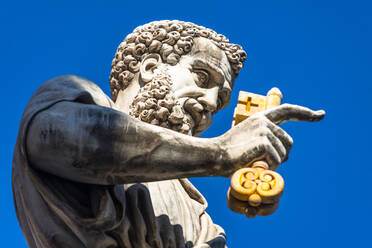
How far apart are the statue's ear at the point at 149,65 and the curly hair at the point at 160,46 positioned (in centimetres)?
5

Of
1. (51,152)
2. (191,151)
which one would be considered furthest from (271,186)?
(51,152)

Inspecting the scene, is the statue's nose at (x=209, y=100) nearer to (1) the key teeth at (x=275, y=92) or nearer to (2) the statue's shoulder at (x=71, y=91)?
(1) the key teeth at (x=275, y=92)

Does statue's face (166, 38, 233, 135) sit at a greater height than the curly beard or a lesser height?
greater

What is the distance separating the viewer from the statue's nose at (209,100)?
696cm

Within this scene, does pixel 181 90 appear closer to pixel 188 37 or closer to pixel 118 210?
pixel 188 37

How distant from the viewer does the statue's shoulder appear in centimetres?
538

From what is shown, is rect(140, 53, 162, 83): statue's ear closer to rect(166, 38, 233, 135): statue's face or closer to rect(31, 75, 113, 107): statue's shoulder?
rect(166, 38, 233, 135): statue's face

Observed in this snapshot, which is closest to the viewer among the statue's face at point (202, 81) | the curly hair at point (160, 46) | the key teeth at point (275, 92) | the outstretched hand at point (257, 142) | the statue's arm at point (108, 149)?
the statue's arm at point (108, 149)

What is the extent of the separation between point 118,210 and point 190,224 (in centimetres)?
104

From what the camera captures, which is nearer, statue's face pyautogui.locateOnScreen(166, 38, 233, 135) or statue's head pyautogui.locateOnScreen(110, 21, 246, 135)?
statue's head pyautogui.locateOnScreen(110, 21, 246, 135)

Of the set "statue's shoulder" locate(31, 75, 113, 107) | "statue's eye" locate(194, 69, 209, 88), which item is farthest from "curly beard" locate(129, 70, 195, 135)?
"statue's shoulder" locate(31, 75, 113, 107)

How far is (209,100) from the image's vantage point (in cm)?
696

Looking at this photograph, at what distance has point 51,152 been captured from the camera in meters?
5.02

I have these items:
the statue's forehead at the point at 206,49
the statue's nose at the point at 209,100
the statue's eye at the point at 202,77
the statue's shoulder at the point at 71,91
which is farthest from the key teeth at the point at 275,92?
the statue's shoulder at the point at 71,91
